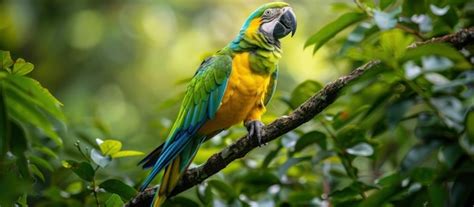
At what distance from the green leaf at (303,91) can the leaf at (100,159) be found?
0.72m

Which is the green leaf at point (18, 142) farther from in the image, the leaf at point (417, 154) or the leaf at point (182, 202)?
the leaf at point (417, 154)

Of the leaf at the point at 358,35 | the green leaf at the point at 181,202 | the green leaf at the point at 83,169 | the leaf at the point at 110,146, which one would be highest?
the leaf at the point at 358,35

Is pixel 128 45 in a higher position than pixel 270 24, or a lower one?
higher

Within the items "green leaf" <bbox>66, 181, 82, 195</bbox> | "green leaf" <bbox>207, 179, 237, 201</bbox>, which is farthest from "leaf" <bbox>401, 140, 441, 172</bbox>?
"green leaf" <bbox>66, 181, 82, 195</bbox>

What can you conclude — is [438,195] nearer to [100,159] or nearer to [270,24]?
[100,159]

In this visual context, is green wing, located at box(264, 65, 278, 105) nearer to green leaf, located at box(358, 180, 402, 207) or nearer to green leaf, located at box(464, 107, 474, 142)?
green leaf, located at box(358, 180, 402, 207)

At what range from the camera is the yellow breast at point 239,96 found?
7.48ft

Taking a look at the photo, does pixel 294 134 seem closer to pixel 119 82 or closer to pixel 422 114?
pixel 422 114

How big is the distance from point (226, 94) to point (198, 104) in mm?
114

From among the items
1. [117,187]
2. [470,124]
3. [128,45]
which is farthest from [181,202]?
[128,45]

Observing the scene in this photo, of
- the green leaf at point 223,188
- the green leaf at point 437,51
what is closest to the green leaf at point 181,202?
the green leaf at point 223,188

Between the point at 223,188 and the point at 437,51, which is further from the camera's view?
the point at 223,188

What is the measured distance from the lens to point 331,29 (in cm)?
209

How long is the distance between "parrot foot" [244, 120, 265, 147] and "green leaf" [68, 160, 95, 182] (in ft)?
1.75
